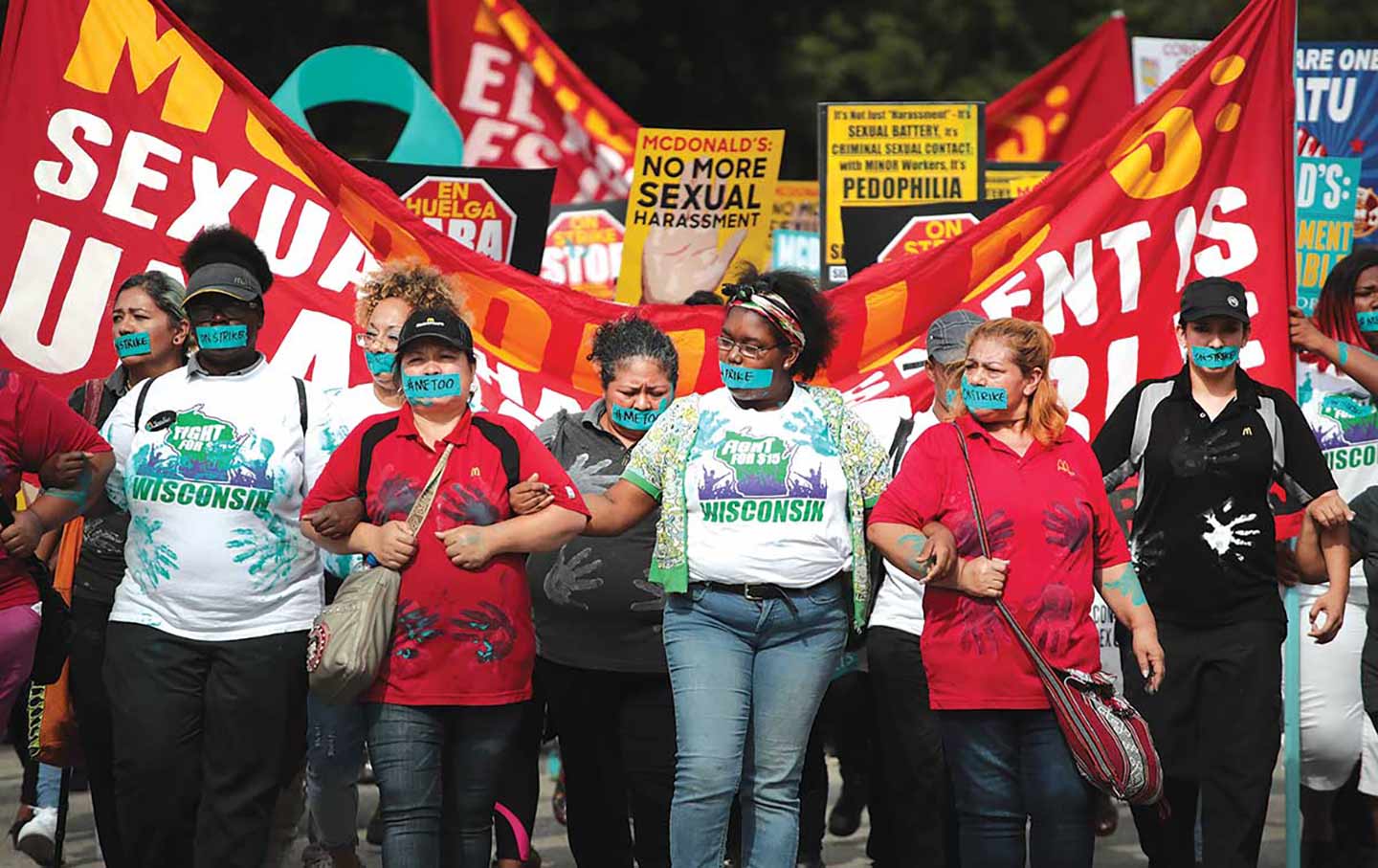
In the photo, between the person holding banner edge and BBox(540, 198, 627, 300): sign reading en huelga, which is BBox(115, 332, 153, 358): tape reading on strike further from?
BBox(540, 198, 627, 300): sign reading en huelga

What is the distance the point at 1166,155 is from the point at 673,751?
2790 mm

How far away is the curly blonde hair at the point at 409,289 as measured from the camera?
281 inches

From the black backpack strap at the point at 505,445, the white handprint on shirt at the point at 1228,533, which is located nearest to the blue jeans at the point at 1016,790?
the white handprint on shirt at the point at 1228,533

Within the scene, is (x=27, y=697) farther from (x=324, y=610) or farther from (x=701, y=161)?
(x=701, y=161)

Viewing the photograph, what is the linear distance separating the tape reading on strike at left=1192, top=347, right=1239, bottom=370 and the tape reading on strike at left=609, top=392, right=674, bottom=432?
1.66 metres

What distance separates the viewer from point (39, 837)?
812cm

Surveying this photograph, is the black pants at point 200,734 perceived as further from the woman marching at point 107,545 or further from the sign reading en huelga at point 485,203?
the sign reading en huelga at point 485,203

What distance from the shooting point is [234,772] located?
655 cm

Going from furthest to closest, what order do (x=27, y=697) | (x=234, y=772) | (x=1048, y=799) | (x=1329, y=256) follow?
(x=1329, y=256) < (x=27, y=697) < (x=234, y=772) < (x=1048, y=799)

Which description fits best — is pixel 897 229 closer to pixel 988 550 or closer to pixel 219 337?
pixel 988 550

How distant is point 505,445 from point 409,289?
103 cm

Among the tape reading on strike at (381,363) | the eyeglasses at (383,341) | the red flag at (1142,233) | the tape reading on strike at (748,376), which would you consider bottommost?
the tape reading on strike at (748,376)

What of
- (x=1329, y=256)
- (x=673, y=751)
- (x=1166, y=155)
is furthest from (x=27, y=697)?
(x=1329, y=256)

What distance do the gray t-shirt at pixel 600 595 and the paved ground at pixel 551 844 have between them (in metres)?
1.76
